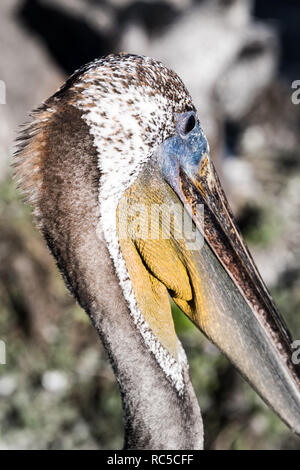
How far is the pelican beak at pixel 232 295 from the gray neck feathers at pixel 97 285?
0.68 ft

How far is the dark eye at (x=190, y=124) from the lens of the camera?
1526 millimetres

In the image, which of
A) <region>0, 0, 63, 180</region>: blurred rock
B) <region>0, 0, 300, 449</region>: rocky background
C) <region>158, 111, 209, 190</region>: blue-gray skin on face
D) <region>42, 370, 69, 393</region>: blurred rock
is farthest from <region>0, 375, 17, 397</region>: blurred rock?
<region>158, 111, 209, 190</region>: blue-gray skin on face

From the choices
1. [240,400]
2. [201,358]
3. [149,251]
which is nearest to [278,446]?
[240,400]

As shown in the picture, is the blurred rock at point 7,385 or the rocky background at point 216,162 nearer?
the rocky background at point 216,162

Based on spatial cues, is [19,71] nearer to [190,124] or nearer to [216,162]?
[216,162]

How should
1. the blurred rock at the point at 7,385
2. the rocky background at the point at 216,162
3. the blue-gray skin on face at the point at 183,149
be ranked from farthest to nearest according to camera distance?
the blurred rock at the point at 7,385 < the rocky background at the point at 216,162 < the blue-gray skin on face at the point at 183,149

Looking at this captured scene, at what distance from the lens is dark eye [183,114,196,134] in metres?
1.53

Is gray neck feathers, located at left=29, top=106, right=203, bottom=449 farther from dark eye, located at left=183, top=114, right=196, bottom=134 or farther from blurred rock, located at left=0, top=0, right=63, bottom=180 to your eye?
blurred rock, located at left=0, top=0, right=63, bottom=180

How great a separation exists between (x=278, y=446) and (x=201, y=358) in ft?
2.32

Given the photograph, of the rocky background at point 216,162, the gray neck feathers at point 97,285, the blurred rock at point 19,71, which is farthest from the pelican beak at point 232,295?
the blurred rock at point 19,71

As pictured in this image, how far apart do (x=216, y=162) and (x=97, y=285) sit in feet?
11.1

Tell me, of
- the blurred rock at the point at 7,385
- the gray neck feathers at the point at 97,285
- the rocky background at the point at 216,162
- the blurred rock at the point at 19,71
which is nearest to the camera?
the gray neck feathers at the point at 97,285

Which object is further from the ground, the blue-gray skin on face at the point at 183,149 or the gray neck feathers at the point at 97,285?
the blue-gray skin on face at the point at 183,149

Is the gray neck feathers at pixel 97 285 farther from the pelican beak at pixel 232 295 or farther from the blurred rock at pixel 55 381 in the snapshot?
the blurred rock at pixel 55 381
